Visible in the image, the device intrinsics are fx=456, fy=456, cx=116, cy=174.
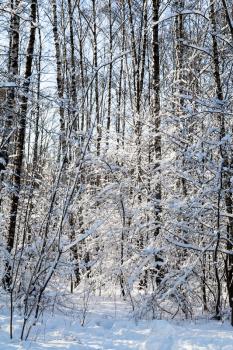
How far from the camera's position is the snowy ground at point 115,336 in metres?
4.50

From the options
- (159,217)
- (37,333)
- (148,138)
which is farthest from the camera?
(148,138)

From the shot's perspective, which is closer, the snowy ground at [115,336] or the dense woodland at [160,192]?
the snowy ground at [115,336]

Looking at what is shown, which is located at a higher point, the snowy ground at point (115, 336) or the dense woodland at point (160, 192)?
the dense woodland at point (160, 192)

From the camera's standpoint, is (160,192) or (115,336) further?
(160,192)

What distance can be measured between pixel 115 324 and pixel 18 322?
1214mm

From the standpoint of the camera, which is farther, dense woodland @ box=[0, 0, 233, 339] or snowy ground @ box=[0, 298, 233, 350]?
dense woodland @ box=[0, 0, 233, 339]

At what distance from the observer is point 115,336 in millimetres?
5102

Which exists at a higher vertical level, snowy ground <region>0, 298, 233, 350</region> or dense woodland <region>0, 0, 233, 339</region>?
dense woodland <region>0, 0, 233, 339</region>

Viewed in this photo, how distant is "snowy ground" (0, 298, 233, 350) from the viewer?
177 inches

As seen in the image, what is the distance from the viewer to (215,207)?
6402 mm

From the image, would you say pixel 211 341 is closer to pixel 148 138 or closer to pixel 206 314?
pixel 206 314

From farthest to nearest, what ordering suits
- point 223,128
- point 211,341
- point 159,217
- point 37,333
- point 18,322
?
point 159,217 → point 223,128 → point 18,322 → point 37,333 → point 211,341

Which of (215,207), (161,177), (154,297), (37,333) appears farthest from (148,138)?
(37,333)

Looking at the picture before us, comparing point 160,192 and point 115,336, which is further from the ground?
point 160,192
